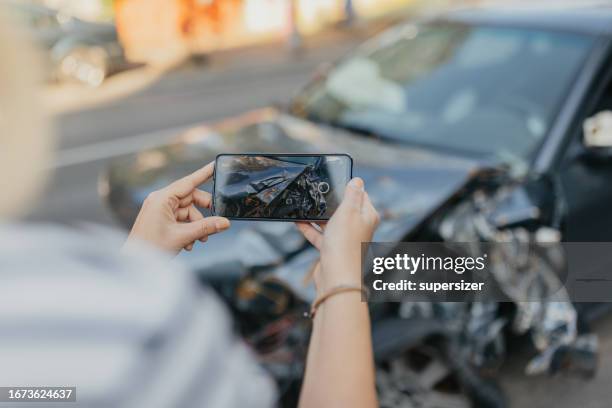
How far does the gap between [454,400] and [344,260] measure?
5.00 ft

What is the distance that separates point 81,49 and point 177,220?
1098cm

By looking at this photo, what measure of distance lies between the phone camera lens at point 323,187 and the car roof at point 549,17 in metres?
2.44

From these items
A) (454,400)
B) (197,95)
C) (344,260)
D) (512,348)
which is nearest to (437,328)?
(454,400)

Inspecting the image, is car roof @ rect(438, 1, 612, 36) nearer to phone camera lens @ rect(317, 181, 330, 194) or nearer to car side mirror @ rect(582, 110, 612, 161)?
car side mirror @ rect(582, 110, 612, 161)

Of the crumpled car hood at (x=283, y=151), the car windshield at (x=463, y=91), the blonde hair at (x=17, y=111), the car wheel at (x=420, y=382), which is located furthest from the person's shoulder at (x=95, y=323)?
the car windshield at (x=463, y=91)

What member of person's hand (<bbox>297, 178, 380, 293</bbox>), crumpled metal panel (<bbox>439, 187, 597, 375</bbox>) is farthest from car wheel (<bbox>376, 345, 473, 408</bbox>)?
person's hand (<bbox>297, 178, 380, 293</bbox>)

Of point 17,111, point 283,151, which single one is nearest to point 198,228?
point 17,111

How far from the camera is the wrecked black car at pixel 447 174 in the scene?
229 centimetres

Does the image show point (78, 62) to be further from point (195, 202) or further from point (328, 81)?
point (195, 202)

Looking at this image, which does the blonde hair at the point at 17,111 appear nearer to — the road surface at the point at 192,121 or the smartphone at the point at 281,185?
the smartphone at the point at 281,185

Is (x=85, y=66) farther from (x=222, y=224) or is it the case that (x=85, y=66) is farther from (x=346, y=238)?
(x=346, y=238)

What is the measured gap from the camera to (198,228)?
1275 mm

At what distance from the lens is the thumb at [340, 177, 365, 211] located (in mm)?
1236

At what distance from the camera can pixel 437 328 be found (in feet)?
7.95
